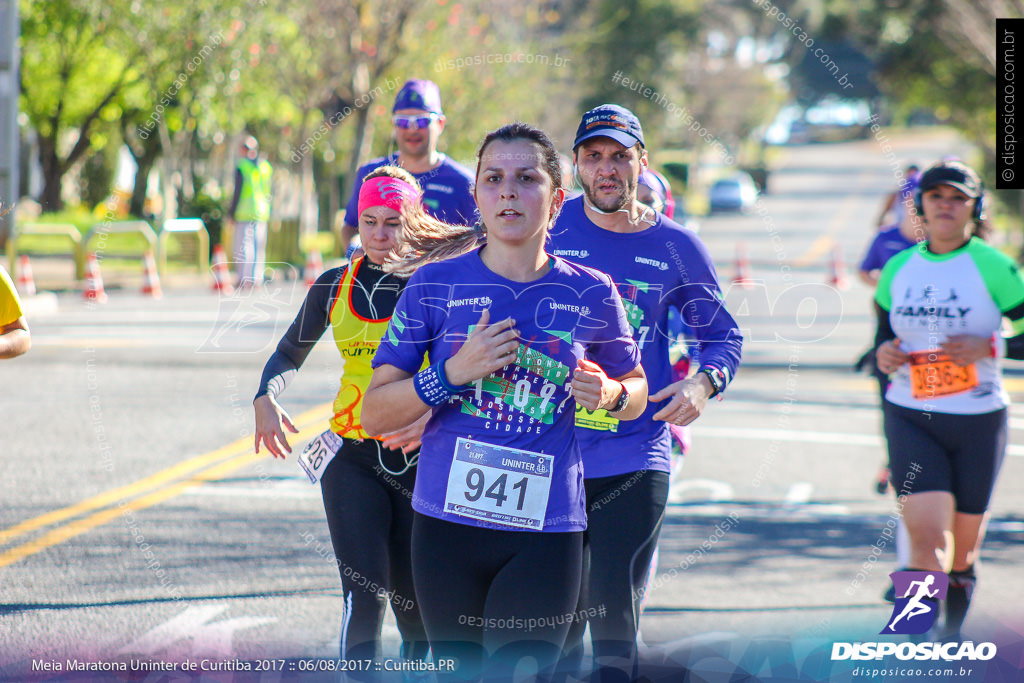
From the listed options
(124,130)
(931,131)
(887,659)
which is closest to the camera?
(887,659)

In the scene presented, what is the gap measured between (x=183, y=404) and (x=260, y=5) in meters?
12.2

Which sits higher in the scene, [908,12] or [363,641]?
[908,12]

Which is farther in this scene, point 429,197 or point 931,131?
point 931,131

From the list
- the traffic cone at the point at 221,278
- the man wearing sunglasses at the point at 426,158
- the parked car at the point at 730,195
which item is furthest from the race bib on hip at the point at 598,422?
the parked car at the point at 730,195

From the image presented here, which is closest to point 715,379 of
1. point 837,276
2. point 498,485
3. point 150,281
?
point 498,485

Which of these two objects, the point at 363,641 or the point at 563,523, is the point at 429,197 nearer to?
the point at 363,641

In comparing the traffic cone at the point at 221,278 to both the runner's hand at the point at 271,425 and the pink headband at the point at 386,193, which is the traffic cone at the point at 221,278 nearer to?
the pink headband at the point at 386,193

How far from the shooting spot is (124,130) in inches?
1278

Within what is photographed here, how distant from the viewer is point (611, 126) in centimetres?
420

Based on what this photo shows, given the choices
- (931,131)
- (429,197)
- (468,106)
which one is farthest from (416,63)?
(931,131)

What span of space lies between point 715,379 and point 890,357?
141cm

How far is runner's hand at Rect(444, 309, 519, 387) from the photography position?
10.1ft

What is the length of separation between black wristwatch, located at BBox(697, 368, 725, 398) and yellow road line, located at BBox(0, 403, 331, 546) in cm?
385

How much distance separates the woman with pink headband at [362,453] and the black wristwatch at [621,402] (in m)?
0.95
